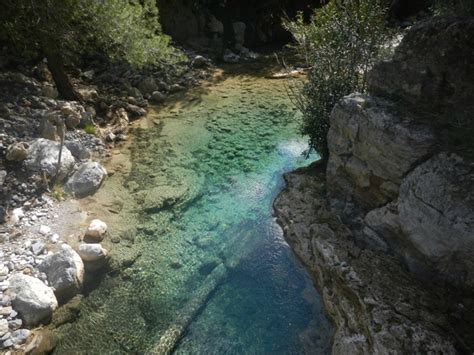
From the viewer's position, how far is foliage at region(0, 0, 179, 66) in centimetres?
1014

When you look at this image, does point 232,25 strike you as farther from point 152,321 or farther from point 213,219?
point 152,321

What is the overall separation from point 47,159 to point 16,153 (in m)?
0.76

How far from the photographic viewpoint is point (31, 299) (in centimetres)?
703

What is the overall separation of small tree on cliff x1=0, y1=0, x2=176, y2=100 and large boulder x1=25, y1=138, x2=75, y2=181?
3.12m

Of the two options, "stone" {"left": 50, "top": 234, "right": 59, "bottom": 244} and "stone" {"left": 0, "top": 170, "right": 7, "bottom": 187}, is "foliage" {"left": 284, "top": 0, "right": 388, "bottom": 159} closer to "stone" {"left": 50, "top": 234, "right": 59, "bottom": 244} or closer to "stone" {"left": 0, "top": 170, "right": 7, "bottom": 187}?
"stone" {"left": 50, "top": 234, "right": 59, "bottom": 244}

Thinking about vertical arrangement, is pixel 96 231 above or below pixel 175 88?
below

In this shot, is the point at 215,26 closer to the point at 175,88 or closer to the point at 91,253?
the point at 175,88

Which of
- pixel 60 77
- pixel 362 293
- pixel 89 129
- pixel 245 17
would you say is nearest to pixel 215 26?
pixel 245 17

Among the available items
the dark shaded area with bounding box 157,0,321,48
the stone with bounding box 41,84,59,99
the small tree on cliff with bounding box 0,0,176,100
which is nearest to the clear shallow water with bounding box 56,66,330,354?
the small tree on cliff with bounding box 0,0,176,100

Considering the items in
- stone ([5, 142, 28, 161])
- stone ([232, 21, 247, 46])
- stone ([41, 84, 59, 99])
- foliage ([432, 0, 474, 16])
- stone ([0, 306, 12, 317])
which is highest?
foliage ([432, 0, 474, 16])

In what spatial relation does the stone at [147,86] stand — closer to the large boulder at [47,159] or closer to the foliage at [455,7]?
the large boulder at [47,159]

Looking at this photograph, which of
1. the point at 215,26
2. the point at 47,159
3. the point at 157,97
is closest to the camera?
the point at 47,159

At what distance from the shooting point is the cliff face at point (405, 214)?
5645mm

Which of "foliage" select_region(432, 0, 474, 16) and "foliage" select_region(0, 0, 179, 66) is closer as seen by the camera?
"foliage" select_region(432, 0, 474, 16)
